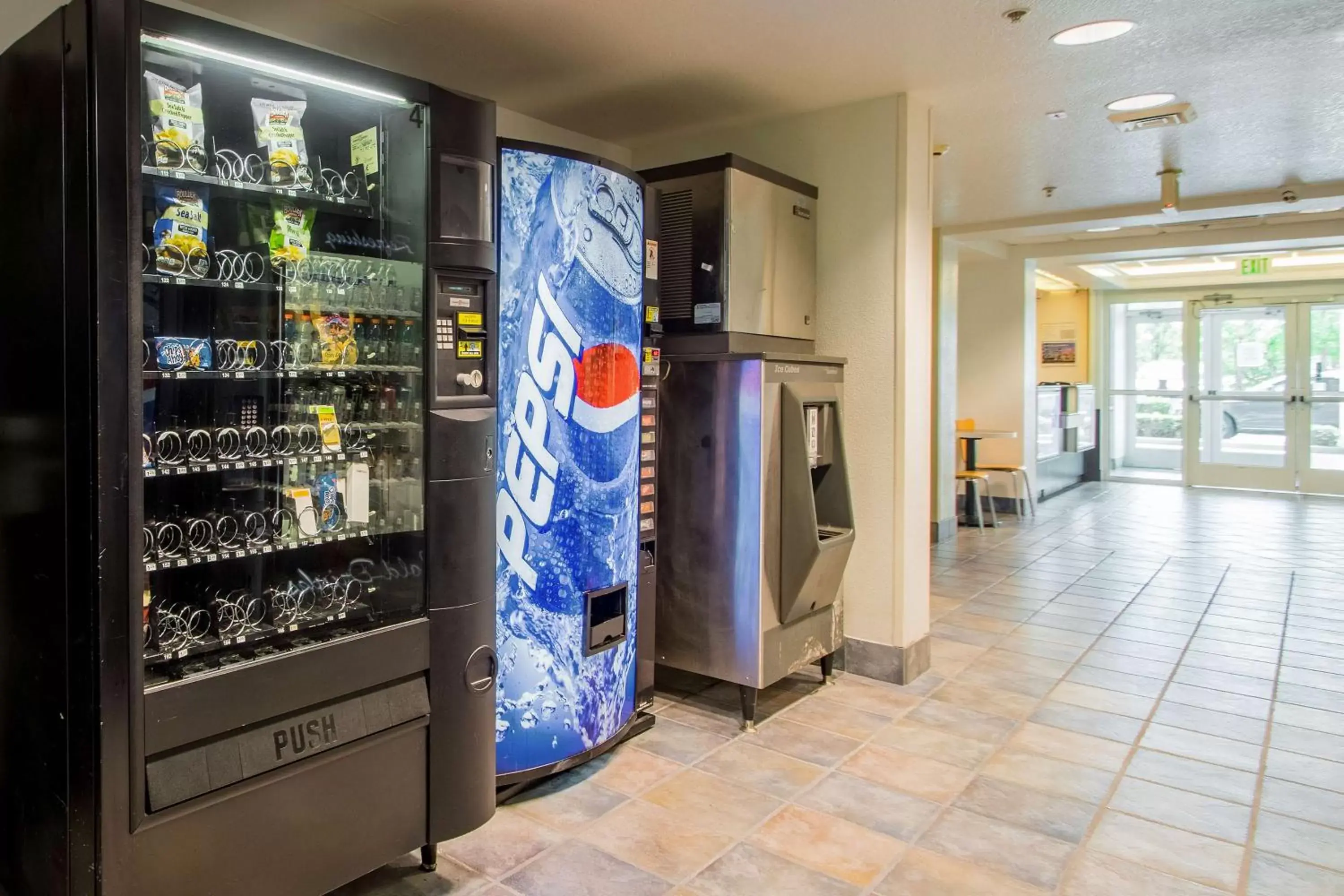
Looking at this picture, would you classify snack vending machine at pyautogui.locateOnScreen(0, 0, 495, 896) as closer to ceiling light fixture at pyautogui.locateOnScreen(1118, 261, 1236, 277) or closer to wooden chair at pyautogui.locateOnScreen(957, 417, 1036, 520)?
wooden chair at pyautogui.locateOnScreen(957, 417, 1036, 520)

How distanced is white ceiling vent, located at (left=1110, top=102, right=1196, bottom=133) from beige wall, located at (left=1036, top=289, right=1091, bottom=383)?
287 inches

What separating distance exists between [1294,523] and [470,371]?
8925 millimetres

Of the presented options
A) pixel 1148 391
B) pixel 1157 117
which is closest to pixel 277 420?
pixel 1157 117

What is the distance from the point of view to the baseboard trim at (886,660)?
382 centimetres

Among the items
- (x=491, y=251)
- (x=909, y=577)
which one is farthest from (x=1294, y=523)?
(x=491, y=251)

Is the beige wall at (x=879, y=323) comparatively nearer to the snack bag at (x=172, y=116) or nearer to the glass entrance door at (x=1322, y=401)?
the snack bag at (x=172, y=116)

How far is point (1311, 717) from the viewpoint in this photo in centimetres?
352

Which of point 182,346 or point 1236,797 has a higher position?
point 182,346

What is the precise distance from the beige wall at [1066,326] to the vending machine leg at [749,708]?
9.16m

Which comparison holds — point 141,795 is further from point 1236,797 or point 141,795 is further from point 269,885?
point 1236,797

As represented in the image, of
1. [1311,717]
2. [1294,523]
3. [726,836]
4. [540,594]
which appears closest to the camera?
[726,836]

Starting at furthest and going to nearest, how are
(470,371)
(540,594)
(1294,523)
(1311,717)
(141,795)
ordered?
(1294,523) < (1311,717) < (540,594) < (470,371) < (141,795)

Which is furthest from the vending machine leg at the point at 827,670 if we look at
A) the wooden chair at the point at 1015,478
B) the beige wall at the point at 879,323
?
the wooden chair at the point at 1015,478

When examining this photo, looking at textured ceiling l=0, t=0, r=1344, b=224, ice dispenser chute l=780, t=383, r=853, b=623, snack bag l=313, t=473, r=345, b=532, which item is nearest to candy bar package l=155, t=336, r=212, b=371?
snack bag l=313, t=473, r=345, b=532
